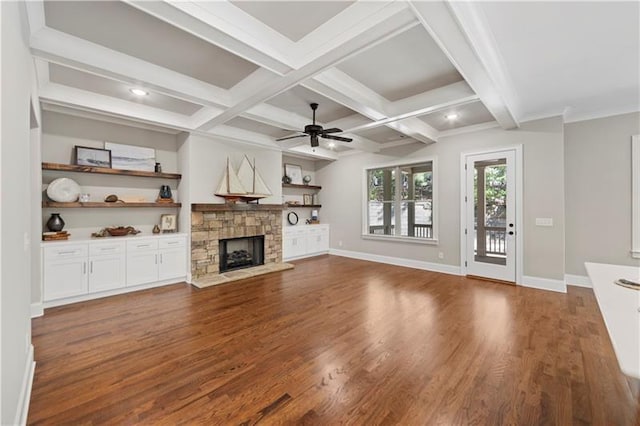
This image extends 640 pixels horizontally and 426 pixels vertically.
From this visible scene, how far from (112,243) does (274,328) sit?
2890mm

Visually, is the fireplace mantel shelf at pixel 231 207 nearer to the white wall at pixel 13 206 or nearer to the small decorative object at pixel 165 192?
the small decorative object at pixel 165 192

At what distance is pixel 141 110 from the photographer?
13.7 ft

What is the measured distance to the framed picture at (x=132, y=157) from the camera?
15.0 feet

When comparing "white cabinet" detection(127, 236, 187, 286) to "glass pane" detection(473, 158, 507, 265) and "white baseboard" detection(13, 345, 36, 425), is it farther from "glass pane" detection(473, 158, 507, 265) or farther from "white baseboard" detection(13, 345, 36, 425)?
"glass pane" detection(473, 158, 507, 265)

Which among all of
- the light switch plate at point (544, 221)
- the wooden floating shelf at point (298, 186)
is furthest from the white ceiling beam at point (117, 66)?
the light switch plate at point (544, 221)

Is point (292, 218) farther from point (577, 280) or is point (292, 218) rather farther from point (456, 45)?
point (577, 280)

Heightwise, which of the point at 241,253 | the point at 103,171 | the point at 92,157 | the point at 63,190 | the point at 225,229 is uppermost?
the point at 92,157

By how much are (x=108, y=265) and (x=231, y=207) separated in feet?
6.89

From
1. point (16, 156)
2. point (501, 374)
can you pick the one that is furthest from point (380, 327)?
point (16, 156)

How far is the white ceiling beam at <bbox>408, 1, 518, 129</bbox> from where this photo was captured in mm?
1939

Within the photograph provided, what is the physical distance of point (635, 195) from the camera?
158 inches

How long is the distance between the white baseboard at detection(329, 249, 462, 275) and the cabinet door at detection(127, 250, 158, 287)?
4.44 m

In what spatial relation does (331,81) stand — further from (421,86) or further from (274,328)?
(274,328)

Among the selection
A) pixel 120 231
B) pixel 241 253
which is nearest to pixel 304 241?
pixel 241 253
